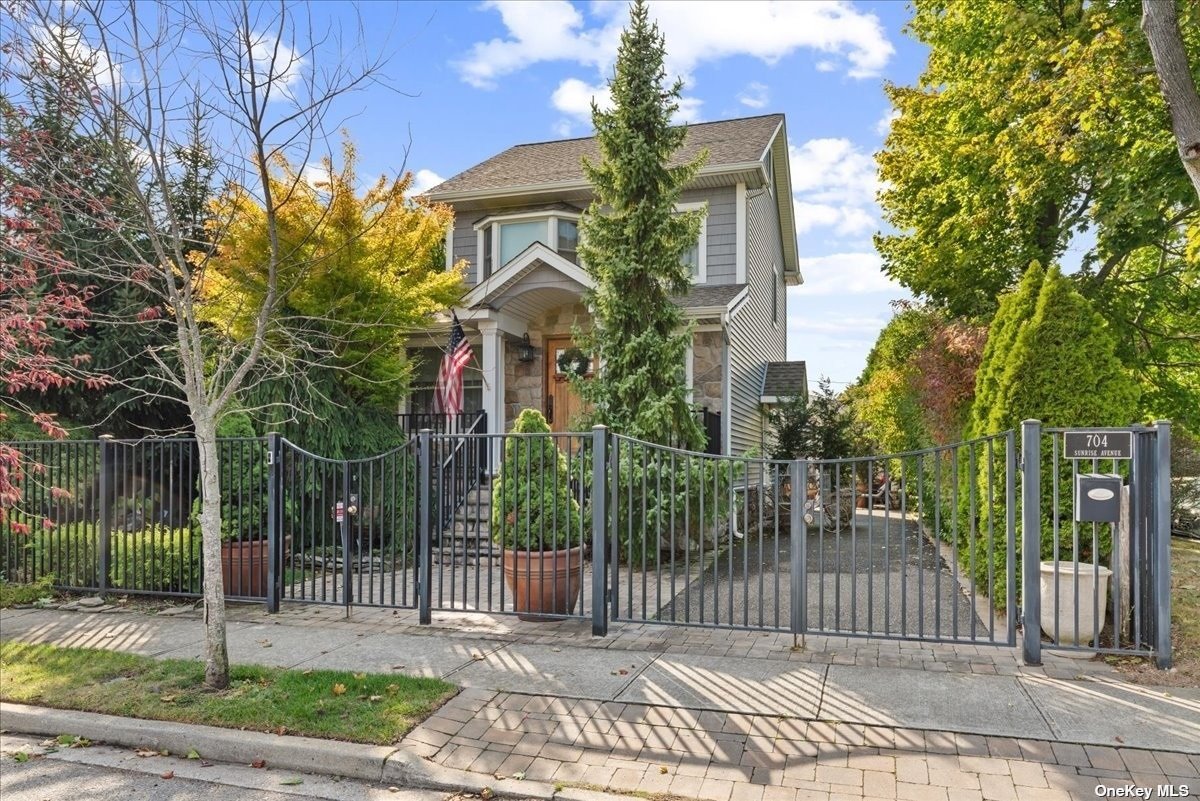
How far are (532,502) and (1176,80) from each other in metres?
6.43

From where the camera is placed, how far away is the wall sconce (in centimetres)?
1333

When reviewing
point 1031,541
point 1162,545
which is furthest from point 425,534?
point 1162,545

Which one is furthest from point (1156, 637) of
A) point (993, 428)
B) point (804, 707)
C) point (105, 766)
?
point (105, 766)

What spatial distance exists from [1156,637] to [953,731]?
2.23 metres

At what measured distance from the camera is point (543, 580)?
6.45m

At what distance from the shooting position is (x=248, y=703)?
4.49m

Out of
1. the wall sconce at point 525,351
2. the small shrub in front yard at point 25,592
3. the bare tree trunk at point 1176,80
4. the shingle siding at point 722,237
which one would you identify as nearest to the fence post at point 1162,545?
the bare tree trunk at point 1176,80

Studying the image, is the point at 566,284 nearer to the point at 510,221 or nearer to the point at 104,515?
the point at 510,221

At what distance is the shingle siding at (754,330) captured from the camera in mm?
13016

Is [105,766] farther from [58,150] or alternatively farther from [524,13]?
[524,13]

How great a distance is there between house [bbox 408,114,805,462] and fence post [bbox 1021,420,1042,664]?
6.30 m

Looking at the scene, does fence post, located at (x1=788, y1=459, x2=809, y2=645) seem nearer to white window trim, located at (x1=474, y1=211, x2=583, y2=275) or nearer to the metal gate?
the metal gate

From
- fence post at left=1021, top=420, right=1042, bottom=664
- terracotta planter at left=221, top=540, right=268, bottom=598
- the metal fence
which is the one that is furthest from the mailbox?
terracotta planter at left=221, top=540, right=268, bottom=598

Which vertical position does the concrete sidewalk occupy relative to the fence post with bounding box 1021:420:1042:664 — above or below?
below
